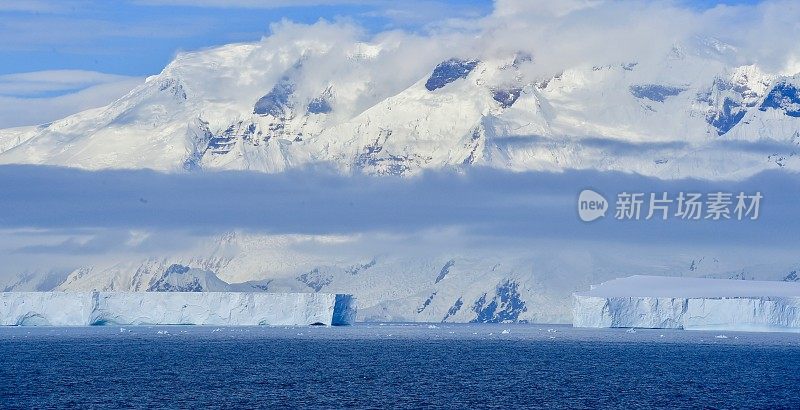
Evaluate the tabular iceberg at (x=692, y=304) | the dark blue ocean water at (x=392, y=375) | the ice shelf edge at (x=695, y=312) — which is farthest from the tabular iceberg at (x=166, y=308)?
the tabular iceberg at (x=692, y=304)

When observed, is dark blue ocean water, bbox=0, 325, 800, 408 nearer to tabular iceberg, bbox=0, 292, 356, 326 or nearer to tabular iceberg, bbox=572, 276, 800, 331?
tabular iceberg, bbox=572, 276, 800, 331

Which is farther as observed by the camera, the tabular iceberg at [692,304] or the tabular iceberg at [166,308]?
the tabular iceberg at [166,308]

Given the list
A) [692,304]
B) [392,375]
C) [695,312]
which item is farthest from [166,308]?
[392,375]

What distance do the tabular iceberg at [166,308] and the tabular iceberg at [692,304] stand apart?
97.2 ft

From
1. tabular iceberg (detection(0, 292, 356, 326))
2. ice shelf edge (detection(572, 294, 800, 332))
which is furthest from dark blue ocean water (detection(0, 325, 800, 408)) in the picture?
tabular iceberg (detection(0, 292, 356, 326))

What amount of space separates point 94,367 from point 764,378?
43062 mm

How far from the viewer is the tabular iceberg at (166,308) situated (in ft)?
507

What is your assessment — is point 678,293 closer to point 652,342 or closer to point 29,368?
point 652,342

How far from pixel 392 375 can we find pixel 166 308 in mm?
75655

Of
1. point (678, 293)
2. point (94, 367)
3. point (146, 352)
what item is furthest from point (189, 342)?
point (678, 293)

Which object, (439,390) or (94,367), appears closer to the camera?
(439,390)

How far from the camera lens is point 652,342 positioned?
145 metres

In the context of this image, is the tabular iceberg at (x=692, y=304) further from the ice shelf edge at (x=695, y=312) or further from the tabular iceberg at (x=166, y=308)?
the tabular iceberg at (x=166, y=308)

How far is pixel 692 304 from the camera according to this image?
155m
